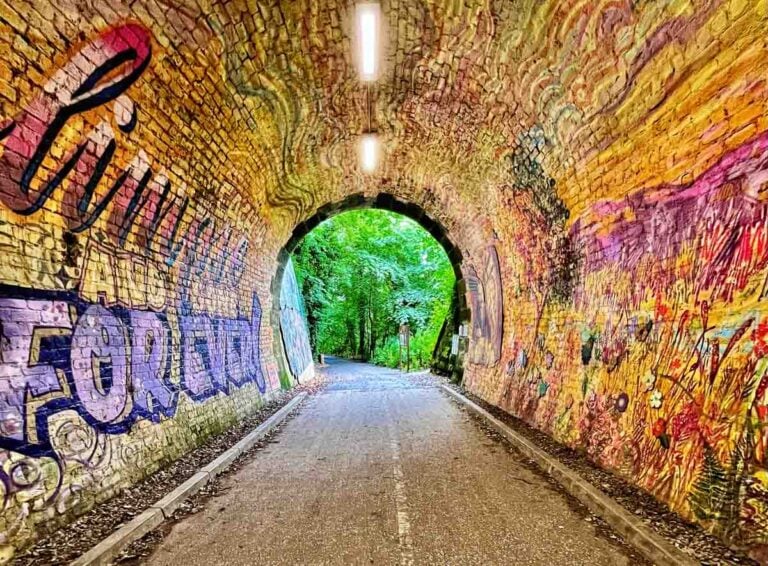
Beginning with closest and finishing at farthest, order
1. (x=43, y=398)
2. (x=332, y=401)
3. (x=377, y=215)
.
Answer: (x=43, y=398) < (x=332, y=401) < (x=377, y=215)

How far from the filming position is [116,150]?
4.69 m

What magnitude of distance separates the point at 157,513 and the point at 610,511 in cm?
407

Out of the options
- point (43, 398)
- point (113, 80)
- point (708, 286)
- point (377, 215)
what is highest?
point (377, 215)

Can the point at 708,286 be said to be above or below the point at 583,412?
above

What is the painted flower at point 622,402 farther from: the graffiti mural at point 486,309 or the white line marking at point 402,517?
the graffiti mural at point 486,309

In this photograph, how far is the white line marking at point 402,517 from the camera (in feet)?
11.1

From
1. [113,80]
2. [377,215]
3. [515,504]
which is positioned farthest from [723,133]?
[377,215]

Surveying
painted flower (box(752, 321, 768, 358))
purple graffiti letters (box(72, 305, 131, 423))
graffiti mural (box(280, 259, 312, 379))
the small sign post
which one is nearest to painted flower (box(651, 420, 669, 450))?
painted flower (box(752, 321, 768, 358))

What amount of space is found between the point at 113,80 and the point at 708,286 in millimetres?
5832

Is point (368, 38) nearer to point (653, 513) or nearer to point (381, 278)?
point (653, 513)

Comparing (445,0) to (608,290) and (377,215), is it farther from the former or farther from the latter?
(377,215)

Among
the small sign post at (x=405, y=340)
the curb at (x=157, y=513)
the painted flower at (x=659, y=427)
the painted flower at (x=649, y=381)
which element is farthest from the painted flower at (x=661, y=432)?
the small sign post at (x=405, y=340)

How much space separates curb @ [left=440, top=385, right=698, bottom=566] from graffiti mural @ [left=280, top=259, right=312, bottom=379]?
31.2 ft

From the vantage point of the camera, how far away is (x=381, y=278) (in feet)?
99.7
